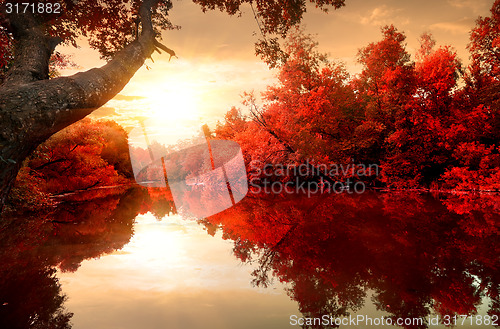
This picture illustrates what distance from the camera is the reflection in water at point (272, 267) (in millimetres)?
3383

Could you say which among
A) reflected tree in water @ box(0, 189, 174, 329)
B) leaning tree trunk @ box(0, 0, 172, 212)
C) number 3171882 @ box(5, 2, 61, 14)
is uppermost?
number 3171882 @ box(5, 2, 61, 14)

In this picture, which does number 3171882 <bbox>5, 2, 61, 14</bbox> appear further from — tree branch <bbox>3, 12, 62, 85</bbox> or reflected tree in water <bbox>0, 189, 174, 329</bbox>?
reflected tree in water <bbox>0, 189, 174, 329</bbox>

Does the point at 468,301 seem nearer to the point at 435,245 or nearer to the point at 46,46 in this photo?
the point at 435,245

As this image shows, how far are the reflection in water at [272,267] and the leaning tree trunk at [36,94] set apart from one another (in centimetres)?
176

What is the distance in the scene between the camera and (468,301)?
11.2ft

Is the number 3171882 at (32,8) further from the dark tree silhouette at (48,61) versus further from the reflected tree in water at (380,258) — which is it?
the reflected tree in water at (380,258)

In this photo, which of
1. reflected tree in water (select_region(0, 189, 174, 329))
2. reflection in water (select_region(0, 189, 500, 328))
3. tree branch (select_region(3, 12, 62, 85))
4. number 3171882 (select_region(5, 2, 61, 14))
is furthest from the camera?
number 3171882 (select_region(5, 2, 61, 14))

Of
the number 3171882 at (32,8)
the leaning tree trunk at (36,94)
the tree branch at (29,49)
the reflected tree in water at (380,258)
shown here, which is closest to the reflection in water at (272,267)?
the reflected tree in water at (380,258)

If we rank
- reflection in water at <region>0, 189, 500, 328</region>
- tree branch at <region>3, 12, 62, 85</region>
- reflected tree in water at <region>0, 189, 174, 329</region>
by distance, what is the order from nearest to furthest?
1. reflected tree in water at <region>0, 189, 174, 329</region>
2. reflection in water at <region>0, 189, 500, 328</region>
3. tree branch at <region>3, 12, 62, 85</region>

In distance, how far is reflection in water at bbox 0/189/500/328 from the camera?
338 centimetres

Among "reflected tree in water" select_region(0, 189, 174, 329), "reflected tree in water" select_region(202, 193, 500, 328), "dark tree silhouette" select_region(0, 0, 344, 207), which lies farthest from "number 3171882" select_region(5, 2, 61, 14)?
"reflected tree in water" select_region(202, 193, 500, 328)

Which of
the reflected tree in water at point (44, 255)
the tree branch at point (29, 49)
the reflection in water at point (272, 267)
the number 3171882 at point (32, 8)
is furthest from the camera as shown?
the number 3171882 at point (32, 8)

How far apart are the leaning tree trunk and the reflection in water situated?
1765mm

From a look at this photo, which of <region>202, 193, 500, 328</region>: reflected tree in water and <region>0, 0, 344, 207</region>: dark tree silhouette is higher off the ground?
<region>0, 0, 344, 207</region>: dark tree silhouette
